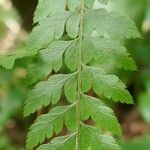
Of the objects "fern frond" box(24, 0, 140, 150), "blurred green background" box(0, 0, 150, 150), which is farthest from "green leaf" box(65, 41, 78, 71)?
"blurred green background" box(0, 0, 150, 150)

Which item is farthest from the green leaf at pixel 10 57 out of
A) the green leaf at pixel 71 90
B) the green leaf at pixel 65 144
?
the green leaf at pixel 65 144

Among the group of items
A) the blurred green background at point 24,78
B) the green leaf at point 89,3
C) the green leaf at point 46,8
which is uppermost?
the green leaf at point 89,3

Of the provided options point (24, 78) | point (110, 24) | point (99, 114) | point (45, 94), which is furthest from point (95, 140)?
point (24, 78)

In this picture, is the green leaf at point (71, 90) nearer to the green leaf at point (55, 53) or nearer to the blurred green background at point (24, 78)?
the green leaf at point (55, 53)

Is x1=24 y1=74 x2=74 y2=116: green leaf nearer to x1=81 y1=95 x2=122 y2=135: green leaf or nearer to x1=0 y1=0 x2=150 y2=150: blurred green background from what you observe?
x1=81 y1=95 x2=122 y2=135: green leaf

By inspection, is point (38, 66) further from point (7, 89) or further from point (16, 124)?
point (16, 124)

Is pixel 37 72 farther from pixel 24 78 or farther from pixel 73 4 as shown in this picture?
pixel 24 78

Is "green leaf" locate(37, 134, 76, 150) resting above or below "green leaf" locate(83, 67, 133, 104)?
below
